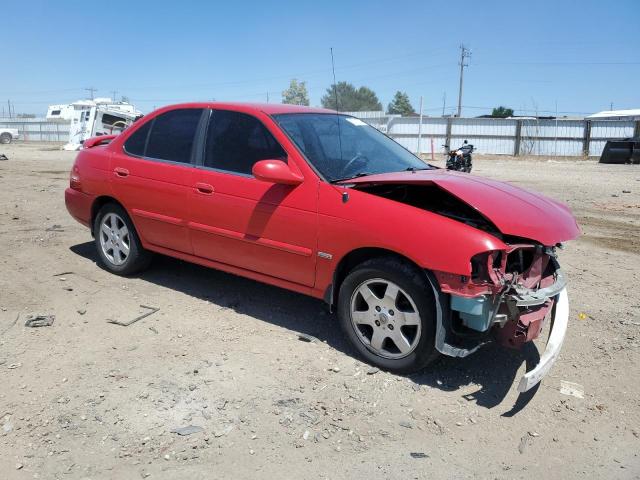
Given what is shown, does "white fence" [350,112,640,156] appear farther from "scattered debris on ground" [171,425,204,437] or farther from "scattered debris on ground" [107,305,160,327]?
"scattered debris on ground" [171,425,204,437]

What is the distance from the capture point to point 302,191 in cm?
410

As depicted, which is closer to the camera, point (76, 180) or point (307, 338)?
point (307, 338)

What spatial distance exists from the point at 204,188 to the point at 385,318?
6.32ft

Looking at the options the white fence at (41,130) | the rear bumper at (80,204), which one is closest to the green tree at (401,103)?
the white fence at (41,130)

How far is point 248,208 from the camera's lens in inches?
173

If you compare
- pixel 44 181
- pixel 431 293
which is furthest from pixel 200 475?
pixel 44 181

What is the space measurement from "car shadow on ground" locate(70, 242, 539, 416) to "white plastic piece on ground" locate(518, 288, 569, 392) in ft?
1.02

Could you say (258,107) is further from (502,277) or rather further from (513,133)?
(513,133)

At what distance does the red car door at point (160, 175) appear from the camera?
194 inches

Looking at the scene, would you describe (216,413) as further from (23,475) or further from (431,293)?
(431,293)

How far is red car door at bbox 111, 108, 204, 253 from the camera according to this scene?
194 inches

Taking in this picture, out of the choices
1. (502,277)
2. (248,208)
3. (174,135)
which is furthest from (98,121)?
(502,277)

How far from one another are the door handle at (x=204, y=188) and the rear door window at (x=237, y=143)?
17cm

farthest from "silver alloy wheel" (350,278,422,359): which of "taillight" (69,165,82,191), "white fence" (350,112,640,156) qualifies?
"white fence" (350,112,640,156)
